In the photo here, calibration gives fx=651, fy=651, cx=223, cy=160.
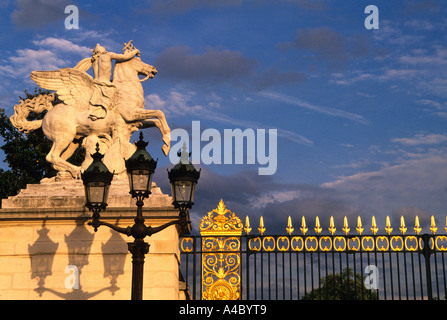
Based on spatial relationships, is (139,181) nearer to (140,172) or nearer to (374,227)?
(140,172)

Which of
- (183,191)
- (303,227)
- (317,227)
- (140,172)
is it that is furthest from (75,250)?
(317,227)

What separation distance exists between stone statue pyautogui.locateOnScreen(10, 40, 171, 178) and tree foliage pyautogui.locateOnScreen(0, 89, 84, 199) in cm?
934

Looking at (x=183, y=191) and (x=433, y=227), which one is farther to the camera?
(x=433, y=227)

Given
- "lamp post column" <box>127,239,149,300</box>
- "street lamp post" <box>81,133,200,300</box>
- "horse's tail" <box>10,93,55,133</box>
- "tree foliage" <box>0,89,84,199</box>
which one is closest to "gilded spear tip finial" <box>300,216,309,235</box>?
"street lamp post" <box>81,133,200,300</box>

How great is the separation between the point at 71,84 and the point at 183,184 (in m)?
5.57

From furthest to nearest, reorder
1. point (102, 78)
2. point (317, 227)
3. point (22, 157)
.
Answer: point (22, 157) < point (102, 78) < point (317, 227)

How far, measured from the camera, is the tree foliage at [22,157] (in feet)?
77.6

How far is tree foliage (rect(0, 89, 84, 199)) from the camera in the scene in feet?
77.6

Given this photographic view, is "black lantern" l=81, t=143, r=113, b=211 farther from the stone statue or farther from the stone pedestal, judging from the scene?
the stone statue

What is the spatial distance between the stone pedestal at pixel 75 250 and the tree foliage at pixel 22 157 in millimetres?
10519

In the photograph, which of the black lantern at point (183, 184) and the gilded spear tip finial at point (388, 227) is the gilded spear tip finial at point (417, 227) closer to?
the gilded spear tip finial at point (388, 227)

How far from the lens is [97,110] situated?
14.1 m

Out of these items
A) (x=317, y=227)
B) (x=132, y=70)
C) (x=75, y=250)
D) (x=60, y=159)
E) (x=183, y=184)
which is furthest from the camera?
(x=132, y=70)
